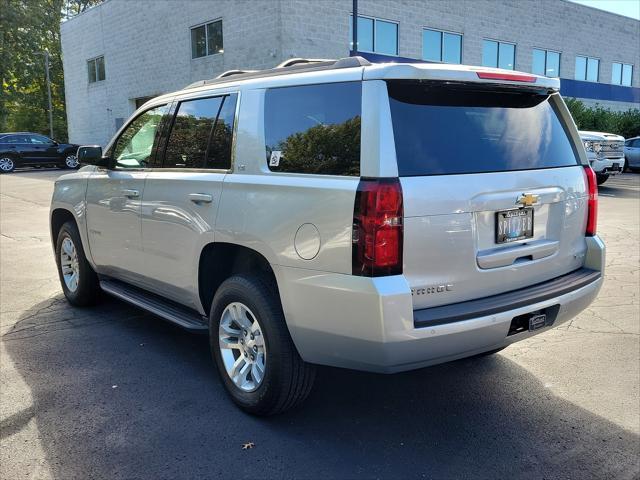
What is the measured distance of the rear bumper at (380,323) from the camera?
2650 millimetres

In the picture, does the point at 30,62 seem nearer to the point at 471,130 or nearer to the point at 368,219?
the point at 471,130

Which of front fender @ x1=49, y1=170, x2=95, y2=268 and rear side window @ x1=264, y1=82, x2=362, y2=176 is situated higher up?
rear side window @ x1=264, y1=82, x2=362, y2=176

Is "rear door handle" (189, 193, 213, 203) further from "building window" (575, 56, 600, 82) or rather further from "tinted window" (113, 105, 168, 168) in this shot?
"building window" (575, 56, 600, 82)

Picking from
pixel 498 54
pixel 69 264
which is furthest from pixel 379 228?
pixel 498 54

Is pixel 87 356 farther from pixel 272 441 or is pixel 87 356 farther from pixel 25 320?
pixel 272 441

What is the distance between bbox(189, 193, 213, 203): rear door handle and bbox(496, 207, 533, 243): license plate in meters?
1.70

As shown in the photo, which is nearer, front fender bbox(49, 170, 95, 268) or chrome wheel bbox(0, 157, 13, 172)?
front fender bbox(49, 170, 95, 268)

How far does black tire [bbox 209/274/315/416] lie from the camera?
3.10 metres

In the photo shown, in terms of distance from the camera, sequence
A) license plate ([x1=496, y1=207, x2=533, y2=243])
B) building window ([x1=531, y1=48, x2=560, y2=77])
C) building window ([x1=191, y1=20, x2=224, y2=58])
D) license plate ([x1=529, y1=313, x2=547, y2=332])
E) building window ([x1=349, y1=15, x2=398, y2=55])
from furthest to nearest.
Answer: building window ([x1=531, y1=48, x2=560, y2=77]), building window ([x1=191, y1=20, x2=224, y2=58]), building window ([x1=349, y1=15, x2=398, y2=55]), license plate ([x1=529, y1=313, x2=547, y2=332]), license plate ([x1=496, y1=207, x2=533, y2=243])

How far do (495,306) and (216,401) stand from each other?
1.83 metres

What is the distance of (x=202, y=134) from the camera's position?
3834mm

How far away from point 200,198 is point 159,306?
1067 mm

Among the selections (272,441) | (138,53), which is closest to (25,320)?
(272,441)

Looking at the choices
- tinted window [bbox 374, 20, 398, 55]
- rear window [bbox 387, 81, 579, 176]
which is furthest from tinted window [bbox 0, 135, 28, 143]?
rear window [bbox 387, 81, 579, 176]
